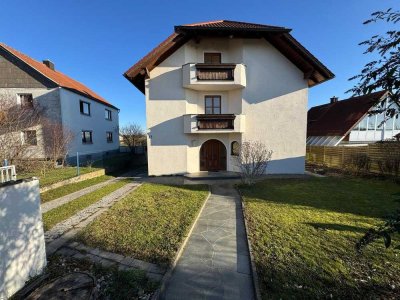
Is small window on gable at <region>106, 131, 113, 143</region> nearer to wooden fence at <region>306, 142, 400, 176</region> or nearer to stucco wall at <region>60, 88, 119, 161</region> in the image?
stucco wall at <region>60, 88, 119, 161</region>

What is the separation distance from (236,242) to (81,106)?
63.8ft

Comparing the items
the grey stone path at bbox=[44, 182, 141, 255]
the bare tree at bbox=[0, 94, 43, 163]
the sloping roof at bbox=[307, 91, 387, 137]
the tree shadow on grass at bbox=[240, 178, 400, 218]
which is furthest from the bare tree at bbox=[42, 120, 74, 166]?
the sloping roof at bbox=[307, 91, 387, 137]

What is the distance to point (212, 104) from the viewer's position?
43.2 ft

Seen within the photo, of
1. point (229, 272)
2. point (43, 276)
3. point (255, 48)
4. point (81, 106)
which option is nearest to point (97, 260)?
point (43, 276)

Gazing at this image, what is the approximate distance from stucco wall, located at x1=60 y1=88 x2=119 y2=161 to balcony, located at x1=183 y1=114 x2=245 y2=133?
10.5 m

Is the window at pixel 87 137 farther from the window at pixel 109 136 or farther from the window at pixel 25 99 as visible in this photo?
the window at pixel 25 99

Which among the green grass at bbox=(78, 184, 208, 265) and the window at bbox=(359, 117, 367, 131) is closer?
the green grass at bbox=(78, 184, 208, 265)

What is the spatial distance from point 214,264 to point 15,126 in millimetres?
14350

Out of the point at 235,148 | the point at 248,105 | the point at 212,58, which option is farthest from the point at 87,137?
the point at 248,105

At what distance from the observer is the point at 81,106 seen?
60.3 ft

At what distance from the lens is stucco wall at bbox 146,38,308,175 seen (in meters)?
11.9

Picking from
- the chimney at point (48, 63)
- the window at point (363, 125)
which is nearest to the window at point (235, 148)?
the window at point (363, 125)

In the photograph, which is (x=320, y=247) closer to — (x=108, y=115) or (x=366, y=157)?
(x=366, y=157)

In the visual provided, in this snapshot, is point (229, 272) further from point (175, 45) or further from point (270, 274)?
A: point (175, 45)
